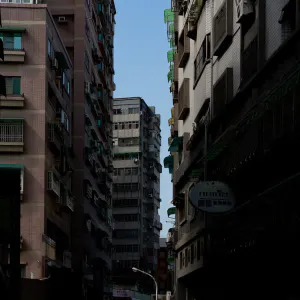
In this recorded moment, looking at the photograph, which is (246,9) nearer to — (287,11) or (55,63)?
(287,11)

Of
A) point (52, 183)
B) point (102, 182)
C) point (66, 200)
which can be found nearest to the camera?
point (52, 183)

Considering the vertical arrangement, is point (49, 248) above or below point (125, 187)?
below

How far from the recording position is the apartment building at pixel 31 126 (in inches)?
1620

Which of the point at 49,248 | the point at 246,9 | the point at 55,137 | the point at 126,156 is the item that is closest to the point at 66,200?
the point at 55,137

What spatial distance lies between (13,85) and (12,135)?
2644 mm

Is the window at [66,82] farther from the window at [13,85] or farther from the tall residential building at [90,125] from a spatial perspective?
the window at [13,85]

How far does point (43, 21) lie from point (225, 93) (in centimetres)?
1859

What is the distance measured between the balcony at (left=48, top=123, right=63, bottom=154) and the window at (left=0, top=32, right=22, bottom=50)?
176 inches

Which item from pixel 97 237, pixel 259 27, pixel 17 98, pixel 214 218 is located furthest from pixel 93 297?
pixel 97 237

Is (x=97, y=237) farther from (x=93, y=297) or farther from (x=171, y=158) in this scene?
(x=93, y=297)

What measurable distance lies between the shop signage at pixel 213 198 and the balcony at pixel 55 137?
22.4m

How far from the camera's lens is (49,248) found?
141 feet

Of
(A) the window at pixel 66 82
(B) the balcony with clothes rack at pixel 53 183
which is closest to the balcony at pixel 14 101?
(B) the balcony with clothes rack at pixel 53 183

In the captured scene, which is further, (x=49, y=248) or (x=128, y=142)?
(x=128, y=142)
